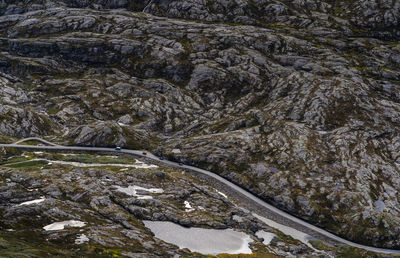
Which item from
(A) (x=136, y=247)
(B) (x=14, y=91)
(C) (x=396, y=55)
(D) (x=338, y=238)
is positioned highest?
(C) (x=396, y=55)

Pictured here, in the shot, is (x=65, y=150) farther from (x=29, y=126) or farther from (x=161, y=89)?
(x=161, y=89)

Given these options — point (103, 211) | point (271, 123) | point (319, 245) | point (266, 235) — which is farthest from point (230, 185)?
point (103, 211)

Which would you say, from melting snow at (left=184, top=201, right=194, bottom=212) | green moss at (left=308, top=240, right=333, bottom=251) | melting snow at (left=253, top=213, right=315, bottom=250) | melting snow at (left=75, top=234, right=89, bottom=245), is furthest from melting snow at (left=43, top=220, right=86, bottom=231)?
green moss at (left=308, top=240, right=333, bottom=251)

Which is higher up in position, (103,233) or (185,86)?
(185,86)

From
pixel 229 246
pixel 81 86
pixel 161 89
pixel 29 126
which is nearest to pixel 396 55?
pixel 161 89

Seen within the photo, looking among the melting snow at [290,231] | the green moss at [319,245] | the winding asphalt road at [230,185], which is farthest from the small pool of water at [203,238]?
the winding asphalt road at [230,185]

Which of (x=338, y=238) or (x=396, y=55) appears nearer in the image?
(x=338, y=238)

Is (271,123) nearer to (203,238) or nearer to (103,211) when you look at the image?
(203,238)
